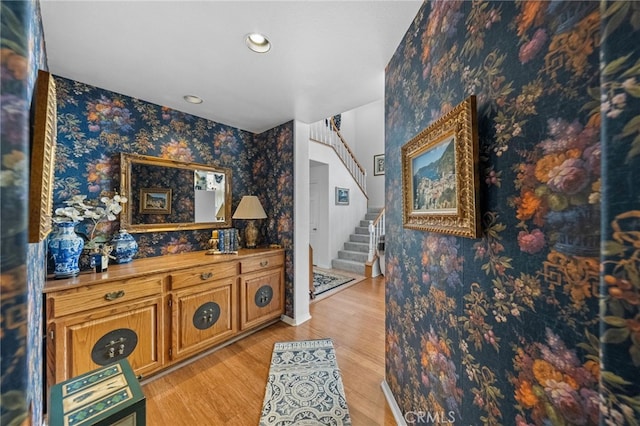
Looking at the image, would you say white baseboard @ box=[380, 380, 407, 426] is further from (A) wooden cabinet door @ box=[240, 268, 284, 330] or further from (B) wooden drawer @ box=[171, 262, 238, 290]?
(B) wooden drawer @ box=[171, 262, 238, 290]

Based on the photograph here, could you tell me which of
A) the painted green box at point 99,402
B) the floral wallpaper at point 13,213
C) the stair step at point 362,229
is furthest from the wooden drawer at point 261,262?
the stair step at point 362,229

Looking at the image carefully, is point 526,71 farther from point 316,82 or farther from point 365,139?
point 365,139

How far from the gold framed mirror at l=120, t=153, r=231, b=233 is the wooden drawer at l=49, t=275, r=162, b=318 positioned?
0.69 metres

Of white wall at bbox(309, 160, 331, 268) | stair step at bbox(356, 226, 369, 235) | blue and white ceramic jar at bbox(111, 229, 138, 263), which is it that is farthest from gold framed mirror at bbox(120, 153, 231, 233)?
stair step at bbox(356, 226, 369, 235)

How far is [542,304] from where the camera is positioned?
1.99 feet

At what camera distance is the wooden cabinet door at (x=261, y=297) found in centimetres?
245

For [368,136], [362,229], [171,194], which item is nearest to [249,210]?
[171,194]

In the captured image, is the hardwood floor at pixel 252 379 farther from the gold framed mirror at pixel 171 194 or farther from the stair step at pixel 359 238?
the stair step at pixel 359 238

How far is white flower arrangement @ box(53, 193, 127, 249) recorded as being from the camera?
5.53ft

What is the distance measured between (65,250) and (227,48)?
5.84 ft

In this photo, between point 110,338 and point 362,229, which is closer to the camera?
point 110,338

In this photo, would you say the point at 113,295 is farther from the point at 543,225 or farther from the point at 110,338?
the point at 543,225

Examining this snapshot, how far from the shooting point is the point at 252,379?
6.18 ft

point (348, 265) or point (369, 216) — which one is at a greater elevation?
point (369, 216)
